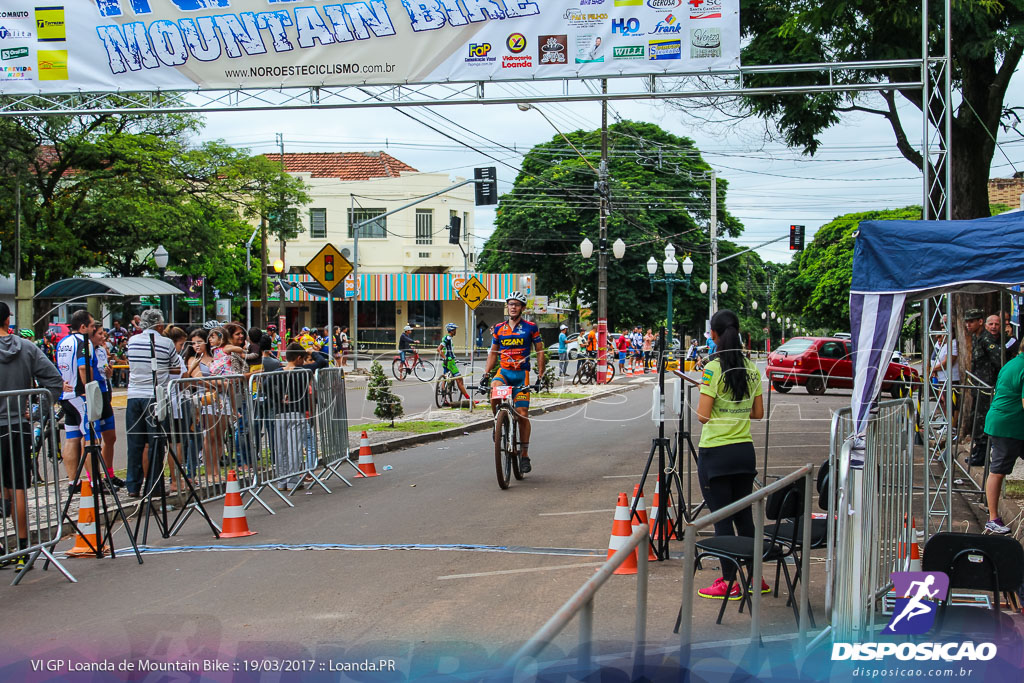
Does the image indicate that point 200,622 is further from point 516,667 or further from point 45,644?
point 516,667

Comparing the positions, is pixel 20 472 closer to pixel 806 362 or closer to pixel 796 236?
pixel 806 362

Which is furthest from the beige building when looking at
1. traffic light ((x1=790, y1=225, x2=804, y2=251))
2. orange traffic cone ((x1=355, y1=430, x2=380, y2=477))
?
orange traffic cone ((x1=355, y1=430, x2=380, y2=477))

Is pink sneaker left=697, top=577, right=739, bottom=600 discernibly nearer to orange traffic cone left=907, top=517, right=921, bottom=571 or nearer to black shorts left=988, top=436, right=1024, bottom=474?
orange traffic cone left=907, top=517, right=921, bottom=571

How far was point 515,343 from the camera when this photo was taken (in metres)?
11.3

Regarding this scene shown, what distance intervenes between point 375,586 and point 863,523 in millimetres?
3297

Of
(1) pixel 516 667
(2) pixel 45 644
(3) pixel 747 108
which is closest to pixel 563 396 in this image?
(3) pixel 747 108

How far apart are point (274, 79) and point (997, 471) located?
384 inches

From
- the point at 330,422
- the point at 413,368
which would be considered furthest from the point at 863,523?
the point at 413,368

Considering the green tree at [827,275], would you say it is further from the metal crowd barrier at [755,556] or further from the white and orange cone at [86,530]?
the metal crowd barrier at [755,556]

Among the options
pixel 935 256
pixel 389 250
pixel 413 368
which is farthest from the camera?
pixel 389 250

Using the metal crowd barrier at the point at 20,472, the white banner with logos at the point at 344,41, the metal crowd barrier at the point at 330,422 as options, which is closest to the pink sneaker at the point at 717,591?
the metal crowd barrier at the point at 20,472

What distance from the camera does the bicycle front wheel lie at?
33.0m

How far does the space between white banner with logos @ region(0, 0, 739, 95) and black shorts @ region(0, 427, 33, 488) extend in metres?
6.95

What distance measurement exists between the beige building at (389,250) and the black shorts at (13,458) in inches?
1886
